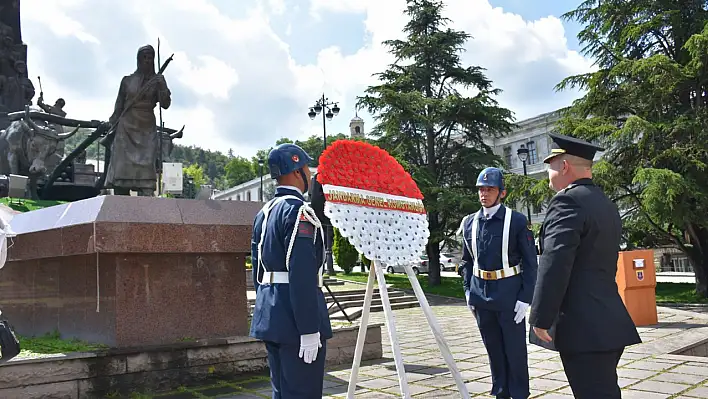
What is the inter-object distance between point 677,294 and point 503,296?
16024mm

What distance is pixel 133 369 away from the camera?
5555 mm

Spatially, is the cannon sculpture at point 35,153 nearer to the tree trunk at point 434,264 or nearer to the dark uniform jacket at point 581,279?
the dark uniform jacket at point 581,279

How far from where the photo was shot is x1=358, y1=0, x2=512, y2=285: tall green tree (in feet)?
79.0

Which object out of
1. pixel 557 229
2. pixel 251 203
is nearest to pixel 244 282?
pixel 251 203

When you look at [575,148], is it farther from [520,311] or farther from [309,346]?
[309,346]

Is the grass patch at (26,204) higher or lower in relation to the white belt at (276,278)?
higher

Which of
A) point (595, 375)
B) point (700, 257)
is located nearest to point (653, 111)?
point (700, 257)

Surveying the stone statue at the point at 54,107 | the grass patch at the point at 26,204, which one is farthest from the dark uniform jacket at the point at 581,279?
the stone statue at the point at 54,107

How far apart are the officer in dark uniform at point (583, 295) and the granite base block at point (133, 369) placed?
3.97 meters

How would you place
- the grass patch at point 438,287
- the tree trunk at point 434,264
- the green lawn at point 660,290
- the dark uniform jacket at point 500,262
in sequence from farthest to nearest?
the tree trunk at point 434,264 < the grass patch at point 438,287 < the green lawn at point 660,290 < the dark uniform jacket at point 500,262

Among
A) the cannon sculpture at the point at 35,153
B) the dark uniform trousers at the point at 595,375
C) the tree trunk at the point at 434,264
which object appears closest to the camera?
the dark uniform trousers at the point at 595,375

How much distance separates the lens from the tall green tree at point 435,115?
24094 millimetres

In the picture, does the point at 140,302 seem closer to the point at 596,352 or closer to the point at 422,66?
the point at 596,352

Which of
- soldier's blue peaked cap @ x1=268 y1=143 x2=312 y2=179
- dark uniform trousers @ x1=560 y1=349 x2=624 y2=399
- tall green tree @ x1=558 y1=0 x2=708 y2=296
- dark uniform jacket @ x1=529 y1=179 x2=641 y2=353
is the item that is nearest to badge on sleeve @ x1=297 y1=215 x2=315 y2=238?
soldier's blue peaked cap @ x1=268 y1=143 x2=312 y2=179
